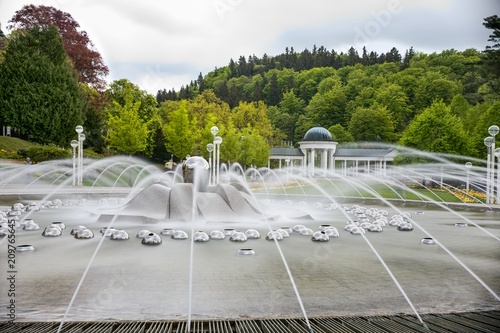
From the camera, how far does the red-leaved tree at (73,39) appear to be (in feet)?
175

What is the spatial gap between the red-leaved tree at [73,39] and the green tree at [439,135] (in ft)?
141

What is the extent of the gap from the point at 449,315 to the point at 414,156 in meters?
36.9

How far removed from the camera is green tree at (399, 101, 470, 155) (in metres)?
40.8

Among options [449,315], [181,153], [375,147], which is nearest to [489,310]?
[449,315]

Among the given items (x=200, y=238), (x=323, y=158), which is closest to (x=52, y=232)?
(x=200, y=238)

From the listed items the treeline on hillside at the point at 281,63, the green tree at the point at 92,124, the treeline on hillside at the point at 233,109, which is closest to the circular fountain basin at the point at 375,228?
the treeline on hillside at the point at 233,109

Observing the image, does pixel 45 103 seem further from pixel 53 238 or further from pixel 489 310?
pixel 489 310

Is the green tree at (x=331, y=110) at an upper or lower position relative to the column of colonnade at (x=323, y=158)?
upper

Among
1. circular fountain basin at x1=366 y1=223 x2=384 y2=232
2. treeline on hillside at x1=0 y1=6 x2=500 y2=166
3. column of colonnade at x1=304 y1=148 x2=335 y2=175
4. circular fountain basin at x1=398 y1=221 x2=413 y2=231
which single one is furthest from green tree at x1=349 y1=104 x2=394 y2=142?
circular fountain basin at x1=366 y1=223 x2=384 y2=232

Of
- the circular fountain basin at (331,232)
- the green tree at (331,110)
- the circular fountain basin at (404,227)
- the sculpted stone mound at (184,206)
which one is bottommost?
the circular fountain basin at (404,227)

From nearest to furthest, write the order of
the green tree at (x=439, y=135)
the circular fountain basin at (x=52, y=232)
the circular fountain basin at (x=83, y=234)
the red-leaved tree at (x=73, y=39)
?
the circular fountain basin at (x=83, y=234)
the circular fountain basin at (x=52, y=232)
the green tree at (x=439, y=135)
the red-leaved tree at (x=73, y=39)

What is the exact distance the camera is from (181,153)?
58188 millimetres

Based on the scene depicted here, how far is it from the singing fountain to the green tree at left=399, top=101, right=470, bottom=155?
81.8 ft

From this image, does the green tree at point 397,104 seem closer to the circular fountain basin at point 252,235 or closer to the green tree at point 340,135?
the green tree at point 340,135
